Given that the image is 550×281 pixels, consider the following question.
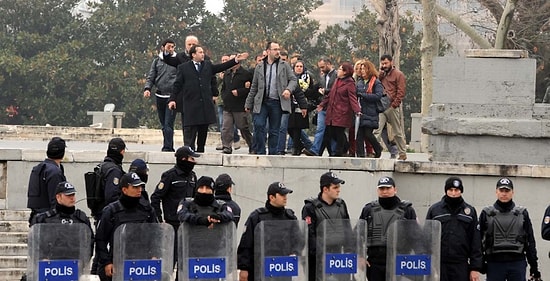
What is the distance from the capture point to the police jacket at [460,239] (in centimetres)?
1362

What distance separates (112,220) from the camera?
12422 mm

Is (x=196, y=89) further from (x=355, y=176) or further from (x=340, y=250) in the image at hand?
(x=340, y=250)

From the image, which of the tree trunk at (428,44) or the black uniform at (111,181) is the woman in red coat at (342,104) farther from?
the tree trunk at (428,44)

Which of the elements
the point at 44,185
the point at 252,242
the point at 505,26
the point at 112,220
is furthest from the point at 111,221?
the point at 505,26

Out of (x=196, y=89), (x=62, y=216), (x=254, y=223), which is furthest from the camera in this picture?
(x=196, y=89)

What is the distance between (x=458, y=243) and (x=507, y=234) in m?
0.54

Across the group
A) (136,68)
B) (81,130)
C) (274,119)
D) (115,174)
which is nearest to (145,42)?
(136,68)

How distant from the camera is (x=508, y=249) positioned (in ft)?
45.4

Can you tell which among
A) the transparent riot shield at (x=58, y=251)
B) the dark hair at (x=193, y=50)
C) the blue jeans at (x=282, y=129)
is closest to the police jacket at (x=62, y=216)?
the transparent riot shield at (x=58, y=251)

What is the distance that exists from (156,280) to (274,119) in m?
7.08

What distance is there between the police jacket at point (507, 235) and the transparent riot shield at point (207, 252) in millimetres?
2900

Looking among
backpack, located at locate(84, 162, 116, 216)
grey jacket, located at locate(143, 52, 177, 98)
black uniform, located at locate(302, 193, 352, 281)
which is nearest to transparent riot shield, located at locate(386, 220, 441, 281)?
black uniform, located at locate(302, 193, 352, 281)

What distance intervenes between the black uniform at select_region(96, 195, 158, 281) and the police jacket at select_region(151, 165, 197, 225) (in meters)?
1.68

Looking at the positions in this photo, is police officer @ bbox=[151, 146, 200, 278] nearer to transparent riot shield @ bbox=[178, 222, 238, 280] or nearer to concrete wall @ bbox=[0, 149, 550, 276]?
transparent riot shield @ bbox=[178, 222, 238, 280]
